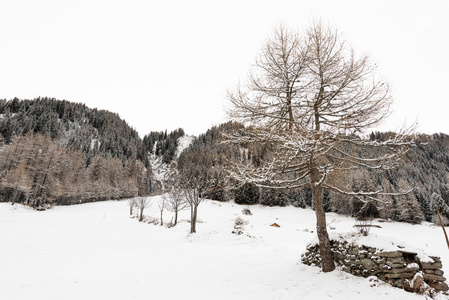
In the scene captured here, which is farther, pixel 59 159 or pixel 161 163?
pixel 161 163

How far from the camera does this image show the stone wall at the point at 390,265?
5.46m

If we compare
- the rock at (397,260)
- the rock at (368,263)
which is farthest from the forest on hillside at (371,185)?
the rock at (368,263)

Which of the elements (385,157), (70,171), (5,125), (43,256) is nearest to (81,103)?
(5,125)

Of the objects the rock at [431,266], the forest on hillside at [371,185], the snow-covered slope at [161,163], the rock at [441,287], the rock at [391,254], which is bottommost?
the rock at [441,287]

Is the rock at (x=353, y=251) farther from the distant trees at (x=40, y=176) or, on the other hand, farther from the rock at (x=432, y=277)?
the distant trees at (x=40, y=176)

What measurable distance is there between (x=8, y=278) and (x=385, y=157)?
455 inches

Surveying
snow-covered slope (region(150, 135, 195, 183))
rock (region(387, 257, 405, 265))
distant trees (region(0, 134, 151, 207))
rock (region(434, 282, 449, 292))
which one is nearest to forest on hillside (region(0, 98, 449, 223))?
distant trees (region(0, 134, 151, 207))

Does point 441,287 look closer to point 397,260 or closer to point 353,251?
point 397,260

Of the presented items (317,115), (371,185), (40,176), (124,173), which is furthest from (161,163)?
(317,115)

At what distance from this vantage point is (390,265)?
5609 mm

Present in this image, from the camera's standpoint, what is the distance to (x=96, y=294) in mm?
5152

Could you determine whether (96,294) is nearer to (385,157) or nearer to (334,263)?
(334,263)

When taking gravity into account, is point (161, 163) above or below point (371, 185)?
above

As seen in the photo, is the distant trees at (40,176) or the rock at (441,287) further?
the distant trees at (40,176)
